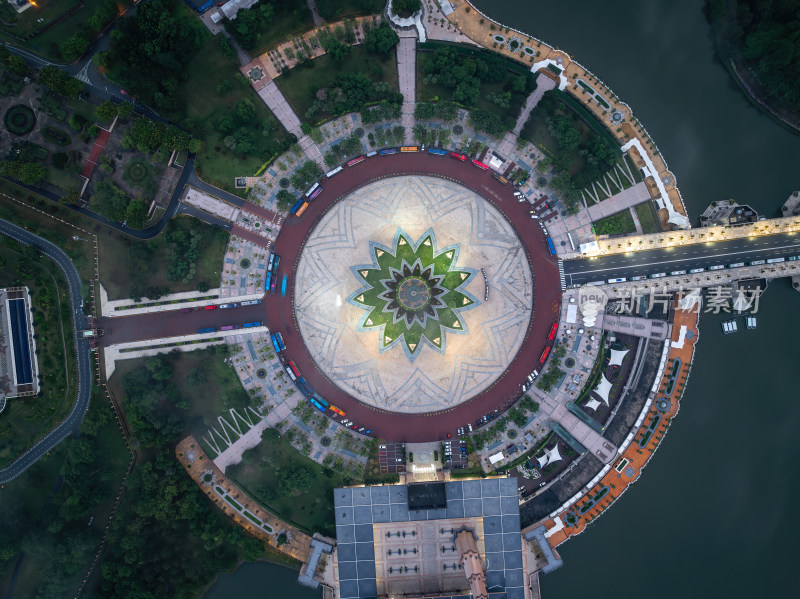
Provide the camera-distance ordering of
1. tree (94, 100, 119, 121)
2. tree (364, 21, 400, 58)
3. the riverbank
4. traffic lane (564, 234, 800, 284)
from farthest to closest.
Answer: the riverbank < traffic lane (564, 234, 800, 284) < tree (364, 21, 400, 58) < tree (94, 100, 119, 121)

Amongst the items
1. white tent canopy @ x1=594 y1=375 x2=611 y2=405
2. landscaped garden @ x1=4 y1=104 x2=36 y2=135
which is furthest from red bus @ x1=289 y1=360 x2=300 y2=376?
landscaped garden @ x1=4 y1=104 x2=36 y2=135

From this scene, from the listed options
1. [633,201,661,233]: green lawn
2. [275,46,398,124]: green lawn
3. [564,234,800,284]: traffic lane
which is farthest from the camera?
[633,201,661,233]: green lawn

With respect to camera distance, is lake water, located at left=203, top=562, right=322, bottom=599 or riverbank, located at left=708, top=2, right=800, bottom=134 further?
riverbank, located at left=708, top=2, right=800, bottom=134

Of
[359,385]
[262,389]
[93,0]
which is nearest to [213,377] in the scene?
[262,389]

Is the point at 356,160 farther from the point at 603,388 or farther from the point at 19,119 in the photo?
the point at 603,388

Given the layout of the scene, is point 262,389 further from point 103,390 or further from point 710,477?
point 710,477

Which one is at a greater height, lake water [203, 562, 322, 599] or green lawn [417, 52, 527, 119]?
green lawn [417, 52, 527, 119]

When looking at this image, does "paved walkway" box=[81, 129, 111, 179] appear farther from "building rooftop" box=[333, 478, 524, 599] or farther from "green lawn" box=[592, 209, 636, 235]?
"green lawn" box=[592, 209, 636, 235]
